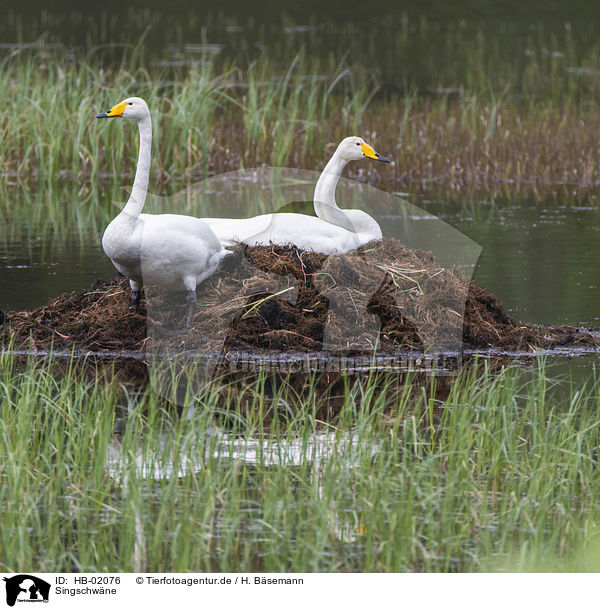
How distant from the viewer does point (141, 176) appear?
891cm

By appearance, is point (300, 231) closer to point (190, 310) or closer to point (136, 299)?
point (190, 310)

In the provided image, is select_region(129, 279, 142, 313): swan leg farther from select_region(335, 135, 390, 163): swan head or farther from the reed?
the reed

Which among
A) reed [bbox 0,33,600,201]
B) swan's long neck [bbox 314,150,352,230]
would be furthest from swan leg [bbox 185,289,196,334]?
reed [bbox 0,33,600,201]

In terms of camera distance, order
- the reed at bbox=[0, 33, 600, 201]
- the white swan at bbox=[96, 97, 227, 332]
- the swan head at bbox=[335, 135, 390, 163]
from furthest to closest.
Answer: the reed at bbox=[0, 33, 600, 201] → the swan head at bbox=[335, 135, 390, 163] → the white swan at bbox=[96, 97, 227, 332]

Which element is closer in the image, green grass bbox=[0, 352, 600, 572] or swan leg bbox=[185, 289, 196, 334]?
green grass bbox=[0, 352, 600, 572]

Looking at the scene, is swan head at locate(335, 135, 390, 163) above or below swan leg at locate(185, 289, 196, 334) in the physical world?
above

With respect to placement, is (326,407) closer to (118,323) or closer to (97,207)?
(118,323)

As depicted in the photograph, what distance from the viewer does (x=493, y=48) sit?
28984 mm

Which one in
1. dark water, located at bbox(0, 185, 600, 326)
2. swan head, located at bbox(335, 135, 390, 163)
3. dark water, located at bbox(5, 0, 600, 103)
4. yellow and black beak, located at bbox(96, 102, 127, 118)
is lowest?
dark water, located at bbox(0, 185, 600, 326)

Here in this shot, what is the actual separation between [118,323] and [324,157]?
8695 mm
